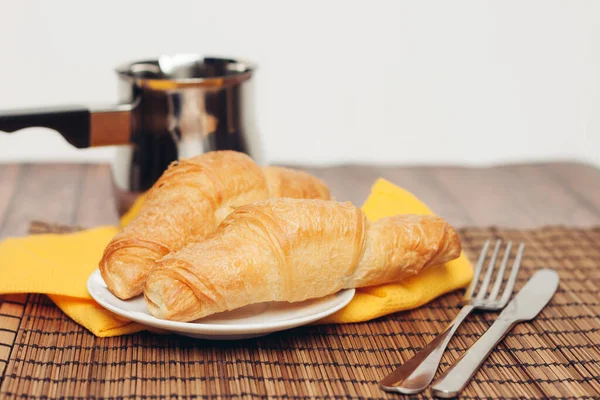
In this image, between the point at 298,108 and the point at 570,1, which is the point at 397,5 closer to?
the point at 298,108

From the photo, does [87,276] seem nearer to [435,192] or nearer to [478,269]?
[478,269]

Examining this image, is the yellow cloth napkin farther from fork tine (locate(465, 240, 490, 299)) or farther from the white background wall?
the white background wall

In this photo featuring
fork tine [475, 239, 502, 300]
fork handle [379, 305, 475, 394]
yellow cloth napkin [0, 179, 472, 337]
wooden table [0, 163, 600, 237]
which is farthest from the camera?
wooden table [0, 163, 600, 237]

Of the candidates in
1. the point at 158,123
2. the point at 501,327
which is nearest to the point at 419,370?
the point at 501,327

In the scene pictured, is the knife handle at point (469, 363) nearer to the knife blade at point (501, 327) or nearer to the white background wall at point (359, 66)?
the knife blade at point (501, 327)

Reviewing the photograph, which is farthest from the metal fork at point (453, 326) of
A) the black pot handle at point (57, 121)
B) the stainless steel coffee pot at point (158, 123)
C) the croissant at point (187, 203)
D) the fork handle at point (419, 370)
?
the black pot handle at point (57, 121)

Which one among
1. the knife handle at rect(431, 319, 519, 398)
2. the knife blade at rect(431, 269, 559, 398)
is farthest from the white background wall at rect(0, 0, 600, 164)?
the knife handle at rect(431, 319, 519, 398)
